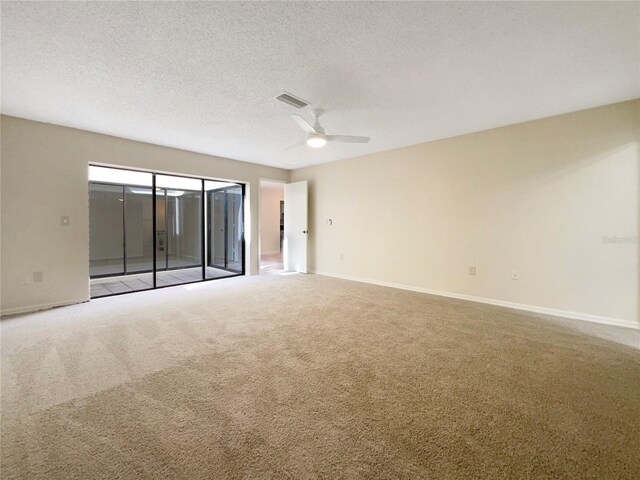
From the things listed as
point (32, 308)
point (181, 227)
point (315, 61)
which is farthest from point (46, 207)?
point (315, 61)

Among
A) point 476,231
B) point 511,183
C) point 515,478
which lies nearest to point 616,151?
point 511,183

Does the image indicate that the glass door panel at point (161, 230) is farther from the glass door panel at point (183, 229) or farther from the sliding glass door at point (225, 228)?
the sliding glass door at point (225, 228)

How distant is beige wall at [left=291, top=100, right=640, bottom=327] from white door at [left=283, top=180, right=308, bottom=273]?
1.42 m

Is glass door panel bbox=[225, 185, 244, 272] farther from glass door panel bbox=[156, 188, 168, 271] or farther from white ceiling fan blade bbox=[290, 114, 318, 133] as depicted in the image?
white ceiling fan blade bbox=[290, 114, 318, 133]

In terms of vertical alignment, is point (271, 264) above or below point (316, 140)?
below

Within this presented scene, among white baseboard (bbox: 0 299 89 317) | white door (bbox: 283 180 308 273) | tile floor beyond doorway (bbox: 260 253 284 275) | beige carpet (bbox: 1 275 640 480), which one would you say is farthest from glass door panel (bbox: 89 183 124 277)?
white door (bbox: 283 180 308 273)

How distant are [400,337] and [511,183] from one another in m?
2.77

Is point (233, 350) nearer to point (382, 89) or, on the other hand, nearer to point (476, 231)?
point (382, 89)

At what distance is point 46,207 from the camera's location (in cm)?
363

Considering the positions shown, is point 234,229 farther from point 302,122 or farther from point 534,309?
point 534,309

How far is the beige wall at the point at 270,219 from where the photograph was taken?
945cm

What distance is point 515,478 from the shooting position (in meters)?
1.22

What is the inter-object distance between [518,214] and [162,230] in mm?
6626

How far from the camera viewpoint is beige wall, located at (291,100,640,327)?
311 cm
